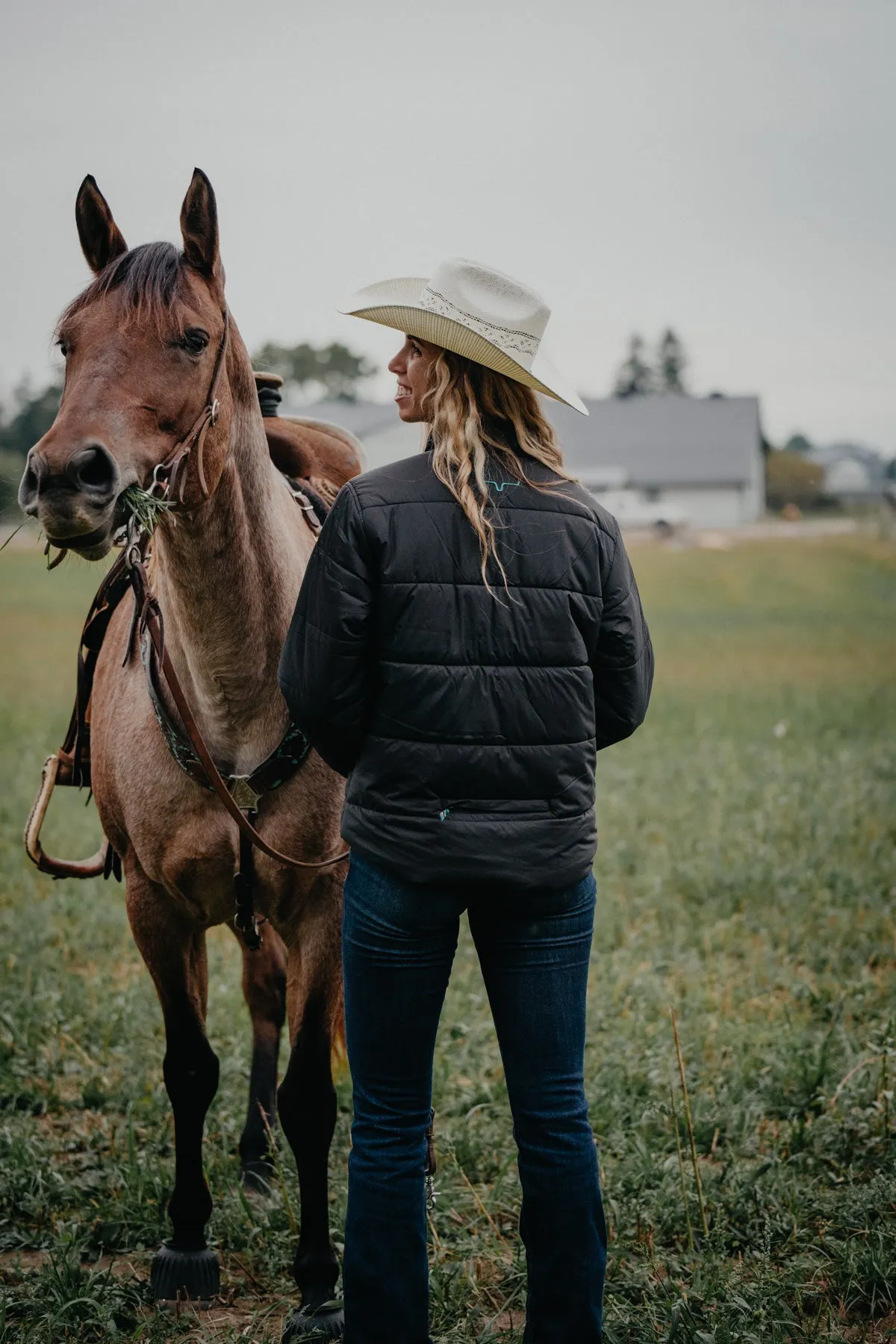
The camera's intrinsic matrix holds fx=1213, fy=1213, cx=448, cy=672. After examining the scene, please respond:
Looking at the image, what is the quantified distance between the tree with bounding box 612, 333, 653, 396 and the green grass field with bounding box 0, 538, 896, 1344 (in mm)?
87263

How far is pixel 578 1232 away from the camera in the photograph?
2.45 meters

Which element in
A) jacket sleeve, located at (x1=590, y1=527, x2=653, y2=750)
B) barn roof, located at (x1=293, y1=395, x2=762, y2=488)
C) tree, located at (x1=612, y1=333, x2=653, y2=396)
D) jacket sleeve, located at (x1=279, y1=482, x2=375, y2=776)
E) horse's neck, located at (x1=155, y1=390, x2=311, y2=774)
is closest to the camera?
jacket sleeve, located at (x1=279, y1=482, x2=375, y2=776)

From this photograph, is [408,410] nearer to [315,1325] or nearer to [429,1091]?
[429,1091]

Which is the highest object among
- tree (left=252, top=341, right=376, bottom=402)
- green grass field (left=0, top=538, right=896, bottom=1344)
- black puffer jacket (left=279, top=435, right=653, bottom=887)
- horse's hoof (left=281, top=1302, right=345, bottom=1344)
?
tree (left=252, top=341, right=376, bottom=402)

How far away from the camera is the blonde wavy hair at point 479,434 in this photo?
2.33 m

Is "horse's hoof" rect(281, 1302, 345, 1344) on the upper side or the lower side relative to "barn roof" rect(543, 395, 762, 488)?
lower

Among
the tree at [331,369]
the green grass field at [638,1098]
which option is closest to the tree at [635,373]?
the tree at [331,369]

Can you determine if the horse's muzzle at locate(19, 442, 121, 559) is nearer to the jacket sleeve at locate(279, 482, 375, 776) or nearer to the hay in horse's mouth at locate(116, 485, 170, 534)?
the hay in horse's mouth at locate(116, 485, 170, 534)

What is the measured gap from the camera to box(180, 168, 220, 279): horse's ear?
276cm

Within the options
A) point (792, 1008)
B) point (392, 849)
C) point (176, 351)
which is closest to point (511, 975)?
point (392, 849)

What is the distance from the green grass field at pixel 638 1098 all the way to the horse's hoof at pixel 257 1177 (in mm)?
56

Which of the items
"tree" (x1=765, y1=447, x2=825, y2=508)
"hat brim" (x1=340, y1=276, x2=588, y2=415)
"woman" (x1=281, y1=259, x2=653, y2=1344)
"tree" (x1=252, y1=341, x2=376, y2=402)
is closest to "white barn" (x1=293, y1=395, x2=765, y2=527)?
"tree" (x1=765, y1=447, x2=825, y2=508)

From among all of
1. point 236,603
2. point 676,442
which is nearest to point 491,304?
point 236,603

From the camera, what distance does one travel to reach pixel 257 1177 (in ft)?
12.7
